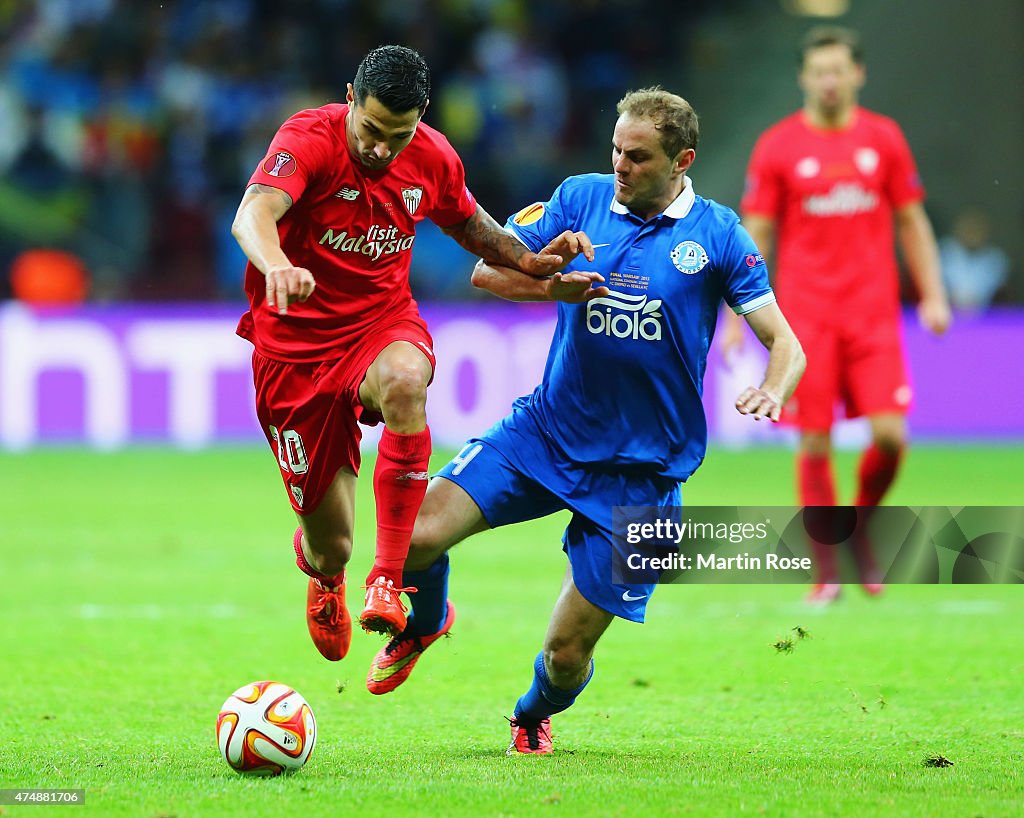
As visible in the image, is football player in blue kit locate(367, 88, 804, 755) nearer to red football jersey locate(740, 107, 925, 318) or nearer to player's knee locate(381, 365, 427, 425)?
player's knee locate(381, 365, 427, 425)

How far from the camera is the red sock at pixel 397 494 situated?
209 inches

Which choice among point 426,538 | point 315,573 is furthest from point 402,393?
point 315,573

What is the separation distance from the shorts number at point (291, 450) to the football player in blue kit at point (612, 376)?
2.15 feet

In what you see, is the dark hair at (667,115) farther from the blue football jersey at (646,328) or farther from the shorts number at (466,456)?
the shorts number at (466,456)

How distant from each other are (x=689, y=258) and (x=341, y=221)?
4.11 feet

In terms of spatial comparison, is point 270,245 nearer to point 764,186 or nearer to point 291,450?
point 291,450

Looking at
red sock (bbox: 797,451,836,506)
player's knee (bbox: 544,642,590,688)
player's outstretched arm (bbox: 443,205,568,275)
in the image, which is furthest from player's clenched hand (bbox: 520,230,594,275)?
red sock (bbox: 797,451,836,506)

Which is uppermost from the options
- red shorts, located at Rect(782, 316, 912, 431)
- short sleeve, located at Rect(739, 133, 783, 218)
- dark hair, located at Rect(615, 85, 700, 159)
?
short sleeve, located at Rect(739, 133, 783, 218)

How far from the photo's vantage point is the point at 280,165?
5.35 meters

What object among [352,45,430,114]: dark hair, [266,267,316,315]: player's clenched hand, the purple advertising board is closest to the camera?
[266,267,316,315]: player's clenched hand

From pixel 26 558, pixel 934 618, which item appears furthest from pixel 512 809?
pixel 26 558

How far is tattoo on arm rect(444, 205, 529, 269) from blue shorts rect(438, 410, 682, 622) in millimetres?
653

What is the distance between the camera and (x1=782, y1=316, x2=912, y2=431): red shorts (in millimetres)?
8703

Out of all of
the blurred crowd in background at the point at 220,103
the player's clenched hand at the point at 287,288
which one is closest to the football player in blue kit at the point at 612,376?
the player's clenched hand at the point at 287,288
